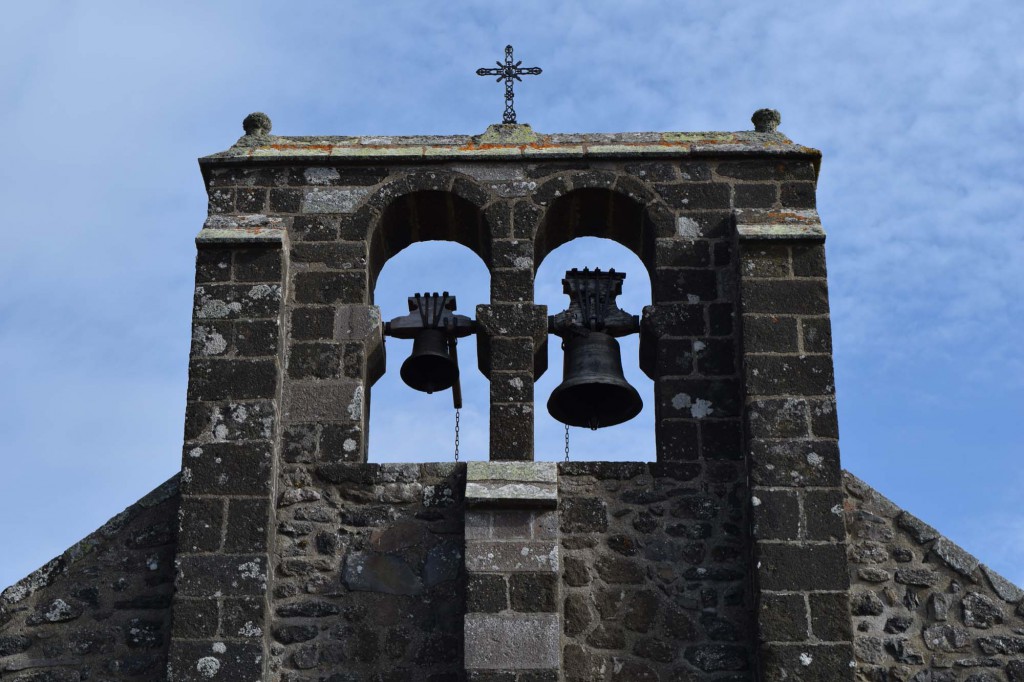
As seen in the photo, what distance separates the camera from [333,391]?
1114 centimetres

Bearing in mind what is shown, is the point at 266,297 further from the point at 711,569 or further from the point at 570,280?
the point at 711,569

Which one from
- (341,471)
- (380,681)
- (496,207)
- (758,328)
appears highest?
(496,207)

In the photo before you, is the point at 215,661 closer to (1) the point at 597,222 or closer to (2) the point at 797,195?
(1) the point at 597,222

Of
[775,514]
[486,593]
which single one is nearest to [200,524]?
[486,593]

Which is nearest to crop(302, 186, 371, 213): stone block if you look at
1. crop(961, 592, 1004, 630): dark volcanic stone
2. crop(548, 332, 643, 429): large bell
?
crop(548, 332, 643, 429): large bell

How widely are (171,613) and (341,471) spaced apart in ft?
4.06

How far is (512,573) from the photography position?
34.0ft

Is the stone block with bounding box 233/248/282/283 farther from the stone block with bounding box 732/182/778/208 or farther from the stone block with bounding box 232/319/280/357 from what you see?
the stone block with bounding box 732/182/778/208

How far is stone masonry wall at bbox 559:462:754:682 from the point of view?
10312 mm

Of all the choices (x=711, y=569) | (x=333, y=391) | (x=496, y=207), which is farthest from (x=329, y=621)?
(x=496, y=207)

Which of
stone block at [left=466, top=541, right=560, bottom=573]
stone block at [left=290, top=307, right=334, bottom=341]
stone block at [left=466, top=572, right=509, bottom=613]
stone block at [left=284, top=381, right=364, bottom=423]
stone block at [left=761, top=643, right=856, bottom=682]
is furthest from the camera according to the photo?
stone block at [left=290, top=307, right=334, bottom=341]

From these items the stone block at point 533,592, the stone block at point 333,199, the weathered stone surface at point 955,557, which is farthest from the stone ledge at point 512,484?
the weathered stone surface at point 955,557

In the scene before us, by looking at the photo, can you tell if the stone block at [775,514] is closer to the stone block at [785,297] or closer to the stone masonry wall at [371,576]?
the stone block at [785,297]

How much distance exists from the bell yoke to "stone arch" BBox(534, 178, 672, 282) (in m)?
0.30
